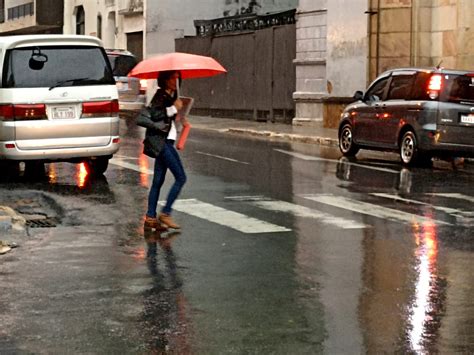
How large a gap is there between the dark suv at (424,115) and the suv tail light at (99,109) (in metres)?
5.91

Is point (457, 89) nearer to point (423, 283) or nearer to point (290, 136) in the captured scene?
point (290, 136)

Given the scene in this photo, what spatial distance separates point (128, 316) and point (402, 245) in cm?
368

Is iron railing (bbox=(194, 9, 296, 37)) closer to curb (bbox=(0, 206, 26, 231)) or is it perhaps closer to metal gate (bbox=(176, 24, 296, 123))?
metal gate (bbox=(176, 24, 296, 123))

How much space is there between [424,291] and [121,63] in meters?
29.5

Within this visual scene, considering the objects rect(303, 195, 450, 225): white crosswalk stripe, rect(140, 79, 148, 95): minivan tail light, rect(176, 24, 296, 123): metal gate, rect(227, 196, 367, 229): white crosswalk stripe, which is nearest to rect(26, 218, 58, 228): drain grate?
rect(227, 196, 367, 229): white crosswalk stripe

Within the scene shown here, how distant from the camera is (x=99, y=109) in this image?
15664 millimetres

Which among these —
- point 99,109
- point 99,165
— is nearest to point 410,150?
point 99,165

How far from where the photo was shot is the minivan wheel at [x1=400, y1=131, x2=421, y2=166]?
1928cm

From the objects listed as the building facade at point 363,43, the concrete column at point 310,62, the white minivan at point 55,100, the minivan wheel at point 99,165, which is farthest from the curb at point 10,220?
the concrete column at point 310,62

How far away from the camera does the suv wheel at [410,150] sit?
19281 millimetres

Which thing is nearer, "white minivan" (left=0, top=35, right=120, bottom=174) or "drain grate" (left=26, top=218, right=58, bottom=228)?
"drain grate" (left=26, top=218, right=58, bottom=228)

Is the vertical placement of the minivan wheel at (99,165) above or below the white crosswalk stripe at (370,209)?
above

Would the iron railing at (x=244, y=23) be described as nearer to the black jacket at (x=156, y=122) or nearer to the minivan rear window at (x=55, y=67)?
the minivan rear window at (x=55, y=67)

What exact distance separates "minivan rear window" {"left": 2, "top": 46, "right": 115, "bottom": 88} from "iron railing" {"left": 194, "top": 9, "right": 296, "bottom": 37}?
18649 millimetres
